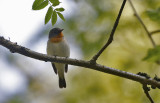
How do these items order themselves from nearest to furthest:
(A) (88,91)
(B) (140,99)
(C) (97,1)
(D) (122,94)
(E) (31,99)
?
(B) (140,99) → (D) (122,94) → (A) (88,91) → (C) (97,1) → (E) (31,99)

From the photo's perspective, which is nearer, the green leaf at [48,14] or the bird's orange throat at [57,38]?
the green leaf at [48,14]

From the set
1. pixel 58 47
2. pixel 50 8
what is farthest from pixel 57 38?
pixel 50 8

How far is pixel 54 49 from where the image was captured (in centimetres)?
695

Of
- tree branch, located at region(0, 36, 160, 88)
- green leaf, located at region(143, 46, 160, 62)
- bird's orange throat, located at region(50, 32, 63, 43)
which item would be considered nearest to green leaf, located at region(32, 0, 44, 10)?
tree branch, located at region(0, 36, 160, 88)

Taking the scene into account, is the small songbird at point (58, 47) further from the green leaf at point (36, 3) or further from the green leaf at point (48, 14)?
the green leaf at point (36, 3)

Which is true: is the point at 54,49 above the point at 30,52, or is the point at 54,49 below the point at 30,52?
below

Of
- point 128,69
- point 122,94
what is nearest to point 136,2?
point 128,69

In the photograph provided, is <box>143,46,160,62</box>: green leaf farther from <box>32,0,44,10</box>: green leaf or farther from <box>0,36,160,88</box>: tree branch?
<box>32,0,44,10</box>: green leaf

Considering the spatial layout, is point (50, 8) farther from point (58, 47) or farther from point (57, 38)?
point (57, 38)

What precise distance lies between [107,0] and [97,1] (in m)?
0.28

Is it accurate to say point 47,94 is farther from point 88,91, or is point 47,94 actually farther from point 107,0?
point 107,0

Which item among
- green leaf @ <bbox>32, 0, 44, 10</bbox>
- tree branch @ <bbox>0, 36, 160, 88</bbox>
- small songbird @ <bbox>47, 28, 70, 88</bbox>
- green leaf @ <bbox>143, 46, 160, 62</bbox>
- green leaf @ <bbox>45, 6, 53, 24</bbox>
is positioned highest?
green leaf @ <bbox>32, 0, 44, 10</bbox>

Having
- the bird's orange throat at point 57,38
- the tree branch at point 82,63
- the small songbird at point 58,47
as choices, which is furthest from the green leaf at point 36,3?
the bird's orange throat at point 57,38

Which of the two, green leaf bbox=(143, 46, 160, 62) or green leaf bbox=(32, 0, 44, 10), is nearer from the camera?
green leaf bbox=(143, 46, 160, 62)
